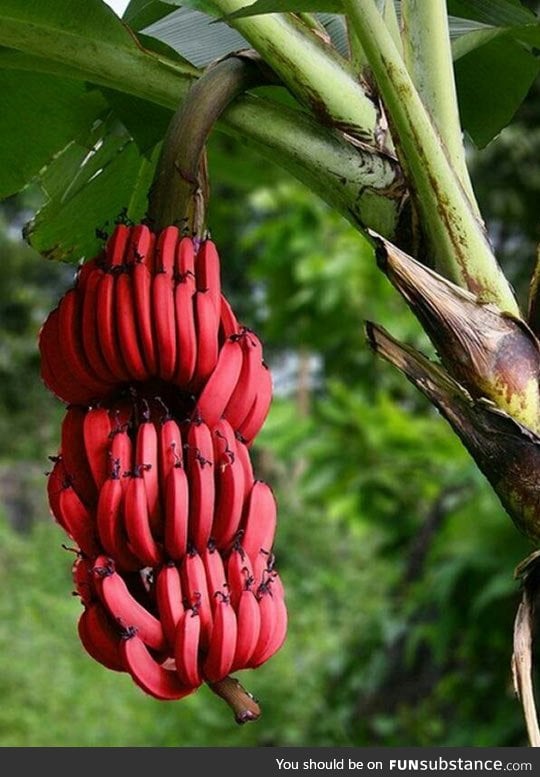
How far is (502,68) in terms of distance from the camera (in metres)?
0.96

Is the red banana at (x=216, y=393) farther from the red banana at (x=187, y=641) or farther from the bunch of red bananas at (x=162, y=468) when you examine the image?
the red banana at (x=187, y=641)

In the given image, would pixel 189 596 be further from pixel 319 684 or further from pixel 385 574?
pixel 385 574

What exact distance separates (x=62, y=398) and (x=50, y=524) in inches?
278

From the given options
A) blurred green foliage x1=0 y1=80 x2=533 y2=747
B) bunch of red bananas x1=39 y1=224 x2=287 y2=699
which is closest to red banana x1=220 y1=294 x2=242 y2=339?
bunch of red bananas x1=39 y1=224 x2=287 y2=699

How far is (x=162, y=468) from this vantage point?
61 cm

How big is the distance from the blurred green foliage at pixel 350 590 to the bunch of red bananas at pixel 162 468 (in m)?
1.14

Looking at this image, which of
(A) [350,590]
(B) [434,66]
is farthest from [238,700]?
A: (A) [350,590]

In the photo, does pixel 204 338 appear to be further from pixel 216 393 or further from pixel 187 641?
pixel 187 641

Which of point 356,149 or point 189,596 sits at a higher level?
point 356,149

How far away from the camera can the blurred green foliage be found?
2750 mm

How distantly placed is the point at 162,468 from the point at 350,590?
4660 mm

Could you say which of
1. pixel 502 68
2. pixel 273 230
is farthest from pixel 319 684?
pixel 502 68

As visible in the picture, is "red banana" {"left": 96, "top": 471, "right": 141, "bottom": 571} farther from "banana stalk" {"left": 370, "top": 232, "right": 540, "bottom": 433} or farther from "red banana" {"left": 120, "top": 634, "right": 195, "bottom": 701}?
"banana stalk" {"left": 370, "top": 232, "right": 540, "bottom": 433}

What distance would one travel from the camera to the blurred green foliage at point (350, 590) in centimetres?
275
